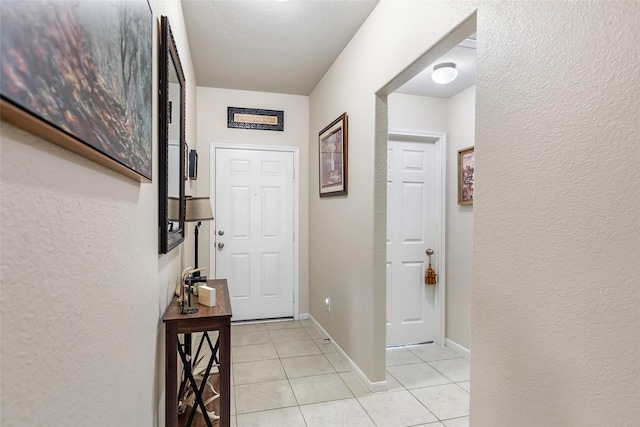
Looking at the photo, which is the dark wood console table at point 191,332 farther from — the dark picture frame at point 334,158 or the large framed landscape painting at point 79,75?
the dark picture frame at point 334,158

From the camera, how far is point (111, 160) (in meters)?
0.76

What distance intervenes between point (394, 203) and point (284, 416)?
2.06 m

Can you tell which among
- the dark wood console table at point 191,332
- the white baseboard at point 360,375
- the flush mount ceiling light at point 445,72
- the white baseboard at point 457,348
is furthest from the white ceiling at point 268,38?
the white baseboard at point 457,348

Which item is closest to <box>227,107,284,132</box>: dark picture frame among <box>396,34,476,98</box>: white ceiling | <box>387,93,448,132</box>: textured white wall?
<box>387,93,448,132</box>: textured white wall

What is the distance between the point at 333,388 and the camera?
241 cm

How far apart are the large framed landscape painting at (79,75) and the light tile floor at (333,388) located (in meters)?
1.79

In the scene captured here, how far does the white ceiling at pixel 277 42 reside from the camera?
91.7 inches

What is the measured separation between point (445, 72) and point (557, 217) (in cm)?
199

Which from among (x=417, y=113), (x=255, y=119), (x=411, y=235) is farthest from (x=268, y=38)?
(x=411, y=235)

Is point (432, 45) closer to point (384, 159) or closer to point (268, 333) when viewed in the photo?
point (384, 159)

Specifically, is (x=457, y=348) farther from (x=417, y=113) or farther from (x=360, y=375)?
(x=417, y=113)

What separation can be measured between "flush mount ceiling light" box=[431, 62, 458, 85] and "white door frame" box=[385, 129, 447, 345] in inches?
25.8

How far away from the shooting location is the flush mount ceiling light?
A: 2.67 m

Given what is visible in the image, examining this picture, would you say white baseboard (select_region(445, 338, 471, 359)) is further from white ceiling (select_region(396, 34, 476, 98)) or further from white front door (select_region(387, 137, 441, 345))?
white ceiling (select_region(396, 34, 476, 98))
